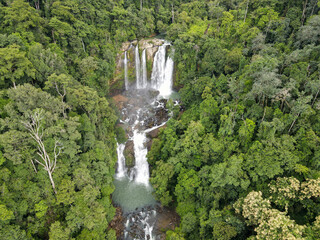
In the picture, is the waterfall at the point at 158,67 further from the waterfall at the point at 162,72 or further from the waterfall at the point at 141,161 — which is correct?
the waterfall at the point at 141,161

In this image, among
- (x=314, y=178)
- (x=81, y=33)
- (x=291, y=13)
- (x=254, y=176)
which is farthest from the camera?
(x=81, y=33)

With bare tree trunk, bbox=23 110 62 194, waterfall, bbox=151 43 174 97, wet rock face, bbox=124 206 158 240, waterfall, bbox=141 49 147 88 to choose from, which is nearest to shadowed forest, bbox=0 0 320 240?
bare tree trunk, bbox=23 110 62 194

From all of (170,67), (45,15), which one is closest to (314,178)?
(170,67)

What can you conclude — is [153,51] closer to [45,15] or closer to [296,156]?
[45,15]

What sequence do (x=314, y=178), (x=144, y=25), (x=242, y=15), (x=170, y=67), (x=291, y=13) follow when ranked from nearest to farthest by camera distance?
(x=314, y=178), (x=291, y=13), (x=242, y=15), (x=170, y=67), (x=144, y=25)

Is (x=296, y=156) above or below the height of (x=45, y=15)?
below

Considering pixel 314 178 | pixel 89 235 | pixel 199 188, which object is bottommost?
pixel 89 235

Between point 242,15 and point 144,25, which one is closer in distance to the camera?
point 242,15

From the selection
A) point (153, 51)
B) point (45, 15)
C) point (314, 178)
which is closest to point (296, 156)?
point (314, 178)
